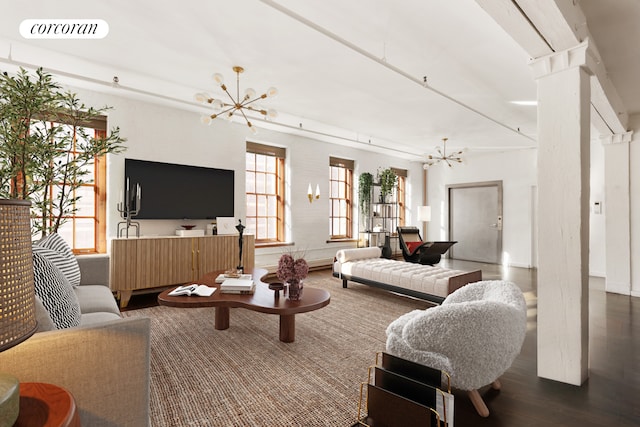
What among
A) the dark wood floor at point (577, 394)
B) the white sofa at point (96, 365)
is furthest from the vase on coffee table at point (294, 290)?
the white sofa at point (96, 365)

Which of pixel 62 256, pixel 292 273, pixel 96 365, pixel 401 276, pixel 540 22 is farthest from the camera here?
pixel 401 276

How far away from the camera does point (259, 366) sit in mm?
2746

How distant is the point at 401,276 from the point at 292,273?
1.88m

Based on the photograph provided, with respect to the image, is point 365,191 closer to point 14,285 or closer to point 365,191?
point 365,191

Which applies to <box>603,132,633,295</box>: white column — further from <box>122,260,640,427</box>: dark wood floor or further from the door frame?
the door frame

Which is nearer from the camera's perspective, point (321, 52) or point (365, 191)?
point (321, 52)

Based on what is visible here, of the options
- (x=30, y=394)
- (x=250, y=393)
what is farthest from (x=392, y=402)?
(x=30, y=394)

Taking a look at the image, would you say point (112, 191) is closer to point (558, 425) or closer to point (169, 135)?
point (169, 135)

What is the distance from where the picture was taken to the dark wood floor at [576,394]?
2084 mm

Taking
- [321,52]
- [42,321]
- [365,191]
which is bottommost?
[42,321]

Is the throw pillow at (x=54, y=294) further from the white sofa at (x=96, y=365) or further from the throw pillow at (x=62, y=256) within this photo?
the throw pillow at (x=62, y=256)

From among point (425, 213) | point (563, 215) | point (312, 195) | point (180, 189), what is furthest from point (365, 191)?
point (563, 215)

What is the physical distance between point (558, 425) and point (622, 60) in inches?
148

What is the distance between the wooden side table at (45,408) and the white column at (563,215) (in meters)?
2.96
